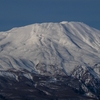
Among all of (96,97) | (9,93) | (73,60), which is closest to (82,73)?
(73,60)

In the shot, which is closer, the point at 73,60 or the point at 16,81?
the point at 16,81

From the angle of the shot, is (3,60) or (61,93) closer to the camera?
(61,93)

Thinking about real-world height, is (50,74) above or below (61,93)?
above

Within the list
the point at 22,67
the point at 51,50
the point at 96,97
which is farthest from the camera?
the point at 51,50

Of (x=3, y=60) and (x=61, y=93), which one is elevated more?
(x=3, y=60)

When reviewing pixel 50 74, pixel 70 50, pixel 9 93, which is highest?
pixel 70 50

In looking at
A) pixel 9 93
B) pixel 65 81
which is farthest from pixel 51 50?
pixel 9 93

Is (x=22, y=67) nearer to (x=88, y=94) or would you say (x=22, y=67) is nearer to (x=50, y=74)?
(x=50, y=74)

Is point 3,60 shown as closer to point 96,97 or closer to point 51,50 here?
point 51,50

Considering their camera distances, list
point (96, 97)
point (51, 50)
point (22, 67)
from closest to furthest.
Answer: point (96, 97), point (22, 67), point (51, 50)
